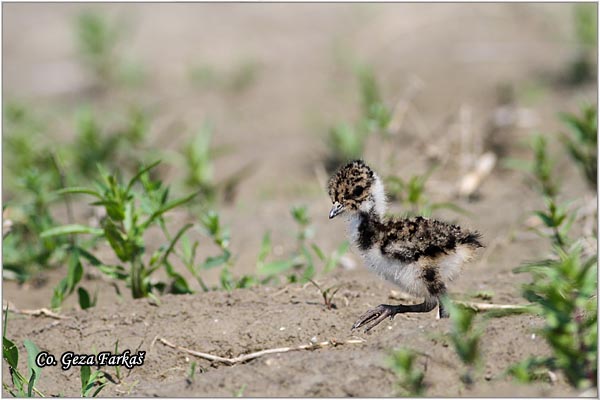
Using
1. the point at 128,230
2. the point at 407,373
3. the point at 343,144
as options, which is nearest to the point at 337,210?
the point at 128,230

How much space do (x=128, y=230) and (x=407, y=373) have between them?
6.93ft

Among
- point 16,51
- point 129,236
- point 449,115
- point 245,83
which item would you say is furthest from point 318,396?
point 16,51

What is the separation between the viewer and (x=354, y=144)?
8.20m

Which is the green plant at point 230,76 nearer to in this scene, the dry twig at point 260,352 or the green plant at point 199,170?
the green plant at point 199,170

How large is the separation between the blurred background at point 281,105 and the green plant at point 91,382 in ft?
4.57

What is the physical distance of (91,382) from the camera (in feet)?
13.4

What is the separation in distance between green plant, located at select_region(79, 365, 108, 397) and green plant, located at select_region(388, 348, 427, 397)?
4.81ft

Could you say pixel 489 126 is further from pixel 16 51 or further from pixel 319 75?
pixel 16 51

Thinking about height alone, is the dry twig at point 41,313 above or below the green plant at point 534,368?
below

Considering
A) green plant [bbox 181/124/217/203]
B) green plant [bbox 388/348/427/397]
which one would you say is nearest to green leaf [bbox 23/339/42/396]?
green plant [bbox 388/348/427/397]

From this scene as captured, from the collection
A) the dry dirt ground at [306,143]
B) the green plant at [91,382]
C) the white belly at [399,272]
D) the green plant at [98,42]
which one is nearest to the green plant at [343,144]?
the dry dirt ground at [306,143]

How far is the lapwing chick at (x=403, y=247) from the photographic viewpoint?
4230 mm

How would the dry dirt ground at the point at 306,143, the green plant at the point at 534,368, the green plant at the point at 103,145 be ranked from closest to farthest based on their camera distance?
the green plant at the point at 534,368 < the dry dirt ground at the point at 306,143 < the green plant at the point at 103,145

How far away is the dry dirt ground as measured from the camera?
377 centimetres
